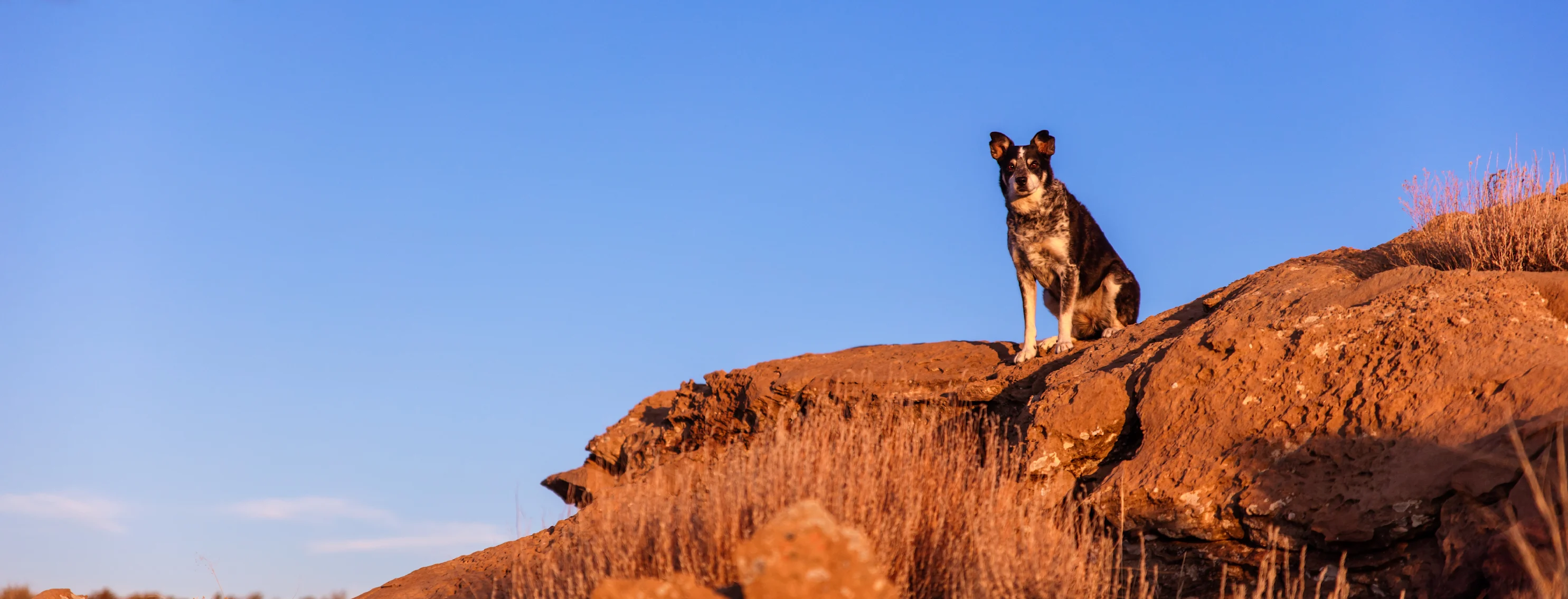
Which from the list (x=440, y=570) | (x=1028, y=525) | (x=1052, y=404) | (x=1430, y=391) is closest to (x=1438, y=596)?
(x=1430, y=391)

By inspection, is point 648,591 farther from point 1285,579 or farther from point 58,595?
point 58,595

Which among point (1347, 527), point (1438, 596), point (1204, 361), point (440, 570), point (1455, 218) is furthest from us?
point (440, 570)

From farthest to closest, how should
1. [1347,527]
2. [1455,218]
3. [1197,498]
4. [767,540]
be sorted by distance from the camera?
[1455,218]
[1197,498]
[1347,527]
[767,540]

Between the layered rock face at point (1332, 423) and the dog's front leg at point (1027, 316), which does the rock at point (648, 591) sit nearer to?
the layered rock face at point (1332, 423)

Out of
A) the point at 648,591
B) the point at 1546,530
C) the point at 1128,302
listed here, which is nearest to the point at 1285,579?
the point at 1546,530

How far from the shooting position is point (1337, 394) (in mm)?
5621

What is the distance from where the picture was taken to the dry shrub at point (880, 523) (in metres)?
4.73

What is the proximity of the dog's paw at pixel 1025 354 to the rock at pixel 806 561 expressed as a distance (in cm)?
459

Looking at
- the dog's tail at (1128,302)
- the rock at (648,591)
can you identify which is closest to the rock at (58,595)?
A: the rock at (648,591)

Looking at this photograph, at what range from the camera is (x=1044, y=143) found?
8.96 m

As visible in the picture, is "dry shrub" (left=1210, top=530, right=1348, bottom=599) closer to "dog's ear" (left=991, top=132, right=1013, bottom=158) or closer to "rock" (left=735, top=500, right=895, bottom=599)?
"rock" (left=735, top=500, right=895, bottom=599)

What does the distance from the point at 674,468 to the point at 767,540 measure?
15.8 feet

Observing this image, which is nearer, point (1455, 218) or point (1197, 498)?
point (1197, 498)

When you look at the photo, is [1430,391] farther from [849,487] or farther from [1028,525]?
[849,487]
